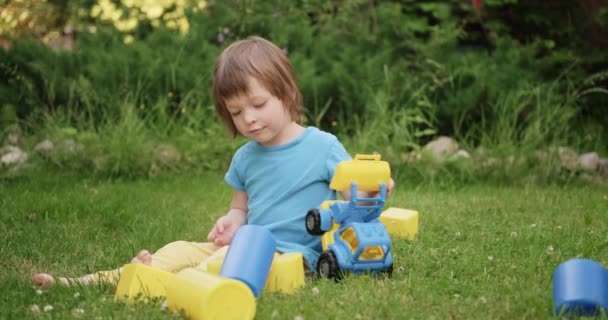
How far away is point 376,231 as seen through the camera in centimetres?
273

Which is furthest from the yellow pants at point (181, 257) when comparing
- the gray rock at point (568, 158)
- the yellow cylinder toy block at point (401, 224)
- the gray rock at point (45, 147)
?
the gray rock at point (568, 158)

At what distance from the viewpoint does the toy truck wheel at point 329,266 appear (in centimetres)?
276

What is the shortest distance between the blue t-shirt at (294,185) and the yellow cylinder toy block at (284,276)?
0.97 feet

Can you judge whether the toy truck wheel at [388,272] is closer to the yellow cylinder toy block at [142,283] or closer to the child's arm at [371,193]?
the child's arm at [371,193]

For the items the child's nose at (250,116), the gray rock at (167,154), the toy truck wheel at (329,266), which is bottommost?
the gray rock at (167,154)

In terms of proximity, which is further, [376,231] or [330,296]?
[376,231]

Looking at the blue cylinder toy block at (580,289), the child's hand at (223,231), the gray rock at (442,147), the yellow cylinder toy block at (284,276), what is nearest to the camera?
the blue cylinder toy block at (580,289)

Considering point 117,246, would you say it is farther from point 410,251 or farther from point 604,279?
point 604,279

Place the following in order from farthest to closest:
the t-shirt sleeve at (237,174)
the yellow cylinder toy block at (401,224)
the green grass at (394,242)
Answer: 1. the yellow cylinder toy block at (401,224)
2. the t-shirt sleeve at (237,174)
3. the green grass at (394,242)

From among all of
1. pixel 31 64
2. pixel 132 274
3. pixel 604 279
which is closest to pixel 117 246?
pixel 132 274

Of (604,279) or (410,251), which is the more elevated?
(604,279)

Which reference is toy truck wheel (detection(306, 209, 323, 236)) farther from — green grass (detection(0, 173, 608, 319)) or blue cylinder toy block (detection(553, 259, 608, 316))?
blue cylinder toy block (detection(553, 259, 608, 316))

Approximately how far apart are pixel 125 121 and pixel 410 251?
9.92 ft

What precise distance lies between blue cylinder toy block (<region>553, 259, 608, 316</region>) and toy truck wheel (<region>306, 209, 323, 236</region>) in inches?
32.9
